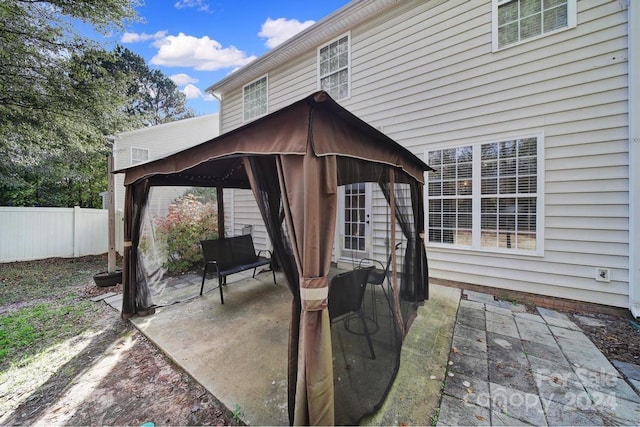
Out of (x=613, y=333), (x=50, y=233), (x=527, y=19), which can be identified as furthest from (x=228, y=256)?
(x=50, y=233)

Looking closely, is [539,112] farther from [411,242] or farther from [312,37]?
[312,37]

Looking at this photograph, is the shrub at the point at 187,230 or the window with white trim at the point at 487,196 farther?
the shrub at the point at 187,230

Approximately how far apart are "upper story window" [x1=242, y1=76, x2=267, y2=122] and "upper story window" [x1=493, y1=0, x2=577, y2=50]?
203 inches

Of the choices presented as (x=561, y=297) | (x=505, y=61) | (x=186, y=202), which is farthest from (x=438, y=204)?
(x=186, y=202)

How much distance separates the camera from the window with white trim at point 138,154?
911cm

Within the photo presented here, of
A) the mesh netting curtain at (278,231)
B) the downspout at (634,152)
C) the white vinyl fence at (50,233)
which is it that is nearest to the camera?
the mesh netting curtain at (278,231)

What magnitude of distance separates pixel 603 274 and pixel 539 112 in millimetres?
2298

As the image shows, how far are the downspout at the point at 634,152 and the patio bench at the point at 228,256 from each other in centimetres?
492

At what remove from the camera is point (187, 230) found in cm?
566

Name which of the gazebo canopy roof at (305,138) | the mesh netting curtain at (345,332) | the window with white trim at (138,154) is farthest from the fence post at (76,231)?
the mesh netting curtain at (345,332)

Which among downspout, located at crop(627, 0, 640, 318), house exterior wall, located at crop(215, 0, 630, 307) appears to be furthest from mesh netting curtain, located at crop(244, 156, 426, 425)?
downspout, located at crop(627, 0, 640, 318)

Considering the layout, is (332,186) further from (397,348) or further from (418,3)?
(418,3)

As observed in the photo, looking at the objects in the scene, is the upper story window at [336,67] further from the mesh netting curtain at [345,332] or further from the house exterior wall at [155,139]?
the house exterior wall at [155,139]

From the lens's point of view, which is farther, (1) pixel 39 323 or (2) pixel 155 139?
(2) pixel 155 139
